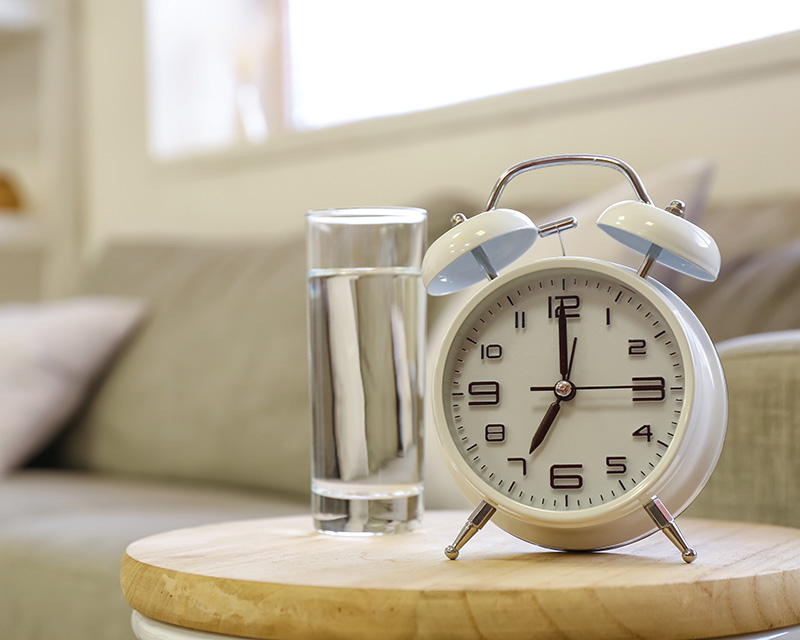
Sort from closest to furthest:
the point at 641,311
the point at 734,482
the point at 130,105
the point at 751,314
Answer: the point at 641,311 < the point at 734,482 < the point at 751,314 < the point at 130,105

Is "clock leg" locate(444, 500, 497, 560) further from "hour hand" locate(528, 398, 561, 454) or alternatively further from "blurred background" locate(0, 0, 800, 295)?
"blurred background" locate(0, 0, 800, 295)

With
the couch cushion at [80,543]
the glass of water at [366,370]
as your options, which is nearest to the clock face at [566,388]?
the glass of water at [366,370]

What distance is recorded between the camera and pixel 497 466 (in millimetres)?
732

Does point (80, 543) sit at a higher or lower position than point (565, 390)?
lower

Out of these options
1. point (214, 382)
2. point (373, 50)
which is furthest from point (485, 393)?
point (373, 50)

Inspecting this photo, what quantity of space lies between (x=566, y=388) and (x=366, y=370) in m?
Answer: 0.19

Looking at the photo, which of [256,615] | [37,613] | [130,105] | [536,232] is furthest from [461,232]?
[130,105]

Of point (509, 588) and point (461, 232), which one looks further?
Answer: point (461, 232)

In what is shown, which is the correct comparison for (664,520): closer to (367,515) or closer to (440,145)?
(367,515)

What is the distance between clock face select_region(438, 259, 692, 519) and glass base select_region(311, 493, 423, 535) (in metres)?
0.13

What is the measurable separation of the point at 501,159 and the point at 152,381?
74cm

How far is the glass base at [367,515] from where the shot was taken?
84 cm

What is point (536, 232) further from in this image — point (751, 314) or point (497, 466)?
point (751, 314)

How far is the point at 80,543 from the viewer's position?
1303mm
